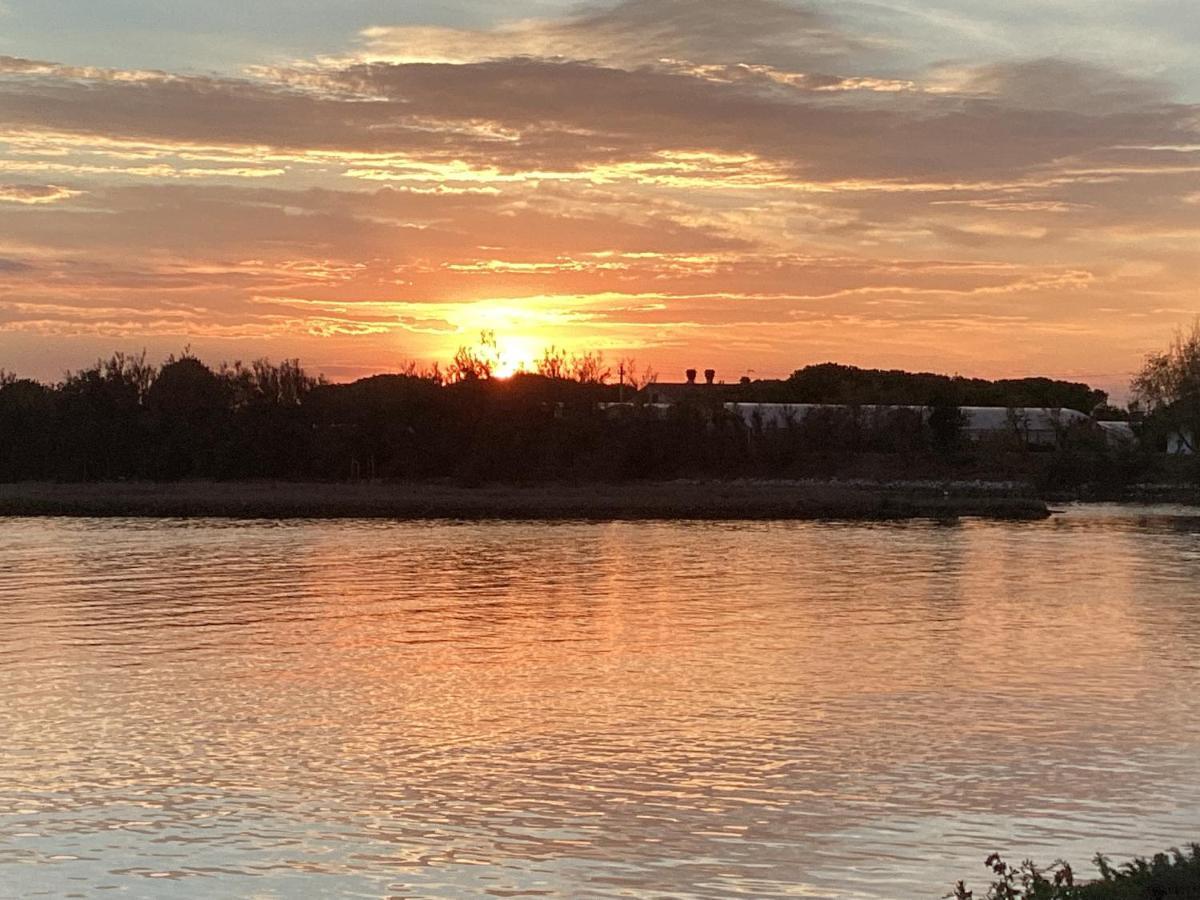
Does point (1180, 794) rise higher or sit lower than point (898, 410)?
lower

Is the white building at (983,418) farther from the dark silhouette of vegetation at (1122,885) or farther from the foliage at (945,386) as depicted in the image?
the dark silhouette of vegetation at (1122,885)

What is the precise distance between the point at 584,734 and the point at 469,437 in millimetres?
56446

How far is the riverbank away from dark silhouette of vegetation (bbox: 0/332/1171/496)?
193 cm

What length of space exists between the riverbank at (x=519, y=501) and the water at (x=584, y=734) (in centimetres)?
2619

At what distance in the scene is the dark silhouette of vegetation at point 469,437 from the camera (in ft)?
233

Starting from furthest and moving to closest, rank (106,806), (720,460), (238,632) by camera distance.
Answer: (720,460)
(238,632)
(106,806)

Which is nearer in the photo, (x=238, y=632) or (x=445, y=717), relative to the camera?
(x=445, y=717)

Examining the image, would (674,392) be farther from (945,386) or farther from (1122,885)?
(1122,885)

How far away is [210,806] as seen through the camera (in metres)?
11.9

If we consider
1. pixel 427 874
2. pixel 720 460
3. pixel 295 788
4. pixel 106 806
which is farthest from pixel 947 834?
pixel 720 460

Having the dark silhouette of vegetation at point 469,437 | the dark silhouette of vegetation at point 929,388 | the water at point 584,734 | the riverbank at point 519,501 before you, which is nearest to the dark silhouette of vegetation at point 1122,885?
the water at point 584,734

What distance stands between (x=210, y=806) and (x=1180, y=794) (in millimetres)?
7840

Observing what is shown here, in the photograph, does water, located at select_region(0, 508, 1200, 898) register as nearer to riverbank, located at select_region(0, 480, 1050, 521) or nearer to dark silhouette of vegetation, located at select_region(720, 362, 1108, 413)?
riverbank, located at select_region(0, 480, 1050, 521)

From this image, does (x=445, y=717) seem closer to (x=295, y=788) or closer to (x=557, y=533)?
(x=295, y=788)
